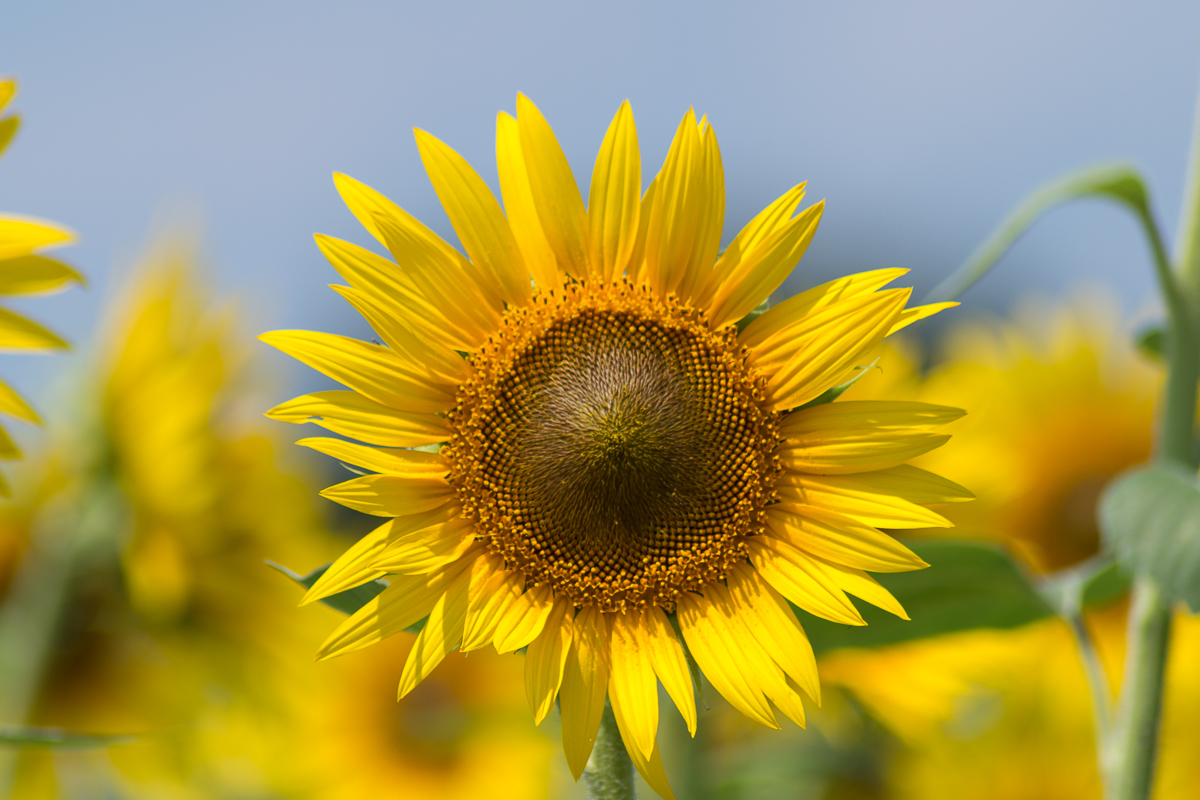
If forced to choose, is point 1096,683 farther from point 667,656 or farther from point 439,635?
point 439,635

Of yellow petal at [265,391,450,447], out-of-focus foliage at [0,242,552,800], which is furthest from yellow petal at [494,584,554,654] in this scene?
out-of-focus foliage at [0,242,552,800]

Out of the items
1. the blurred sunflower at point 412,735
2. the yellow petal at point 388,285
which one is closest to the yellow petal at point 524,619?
the yellow petal at point 388,285

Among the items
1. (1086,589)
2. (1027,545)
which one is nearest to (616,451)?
(1086,589)

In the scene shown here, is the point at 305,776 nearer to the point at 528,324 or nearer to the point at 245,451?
the point at 245,451

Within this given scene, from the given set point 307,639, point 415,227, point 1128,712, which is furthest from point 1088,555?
point 415,227

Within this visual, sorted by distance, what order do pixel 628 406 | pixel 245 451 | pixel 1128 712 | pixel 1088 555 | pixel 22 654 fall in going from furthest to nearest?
pixel 1088 555, pixel 245 451, pixel 22 654, pixel 1128 712, pixel 628 406

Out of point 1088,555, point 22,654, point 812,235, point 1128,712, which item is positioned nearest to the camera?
point 812,235

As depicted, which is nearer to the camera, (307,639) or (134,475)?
(134,475)
